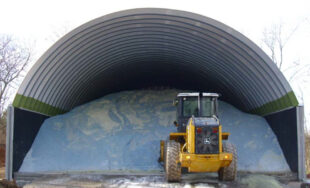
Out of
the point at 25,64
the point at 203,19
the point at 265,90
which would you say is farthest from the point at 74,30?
the point at 25,64

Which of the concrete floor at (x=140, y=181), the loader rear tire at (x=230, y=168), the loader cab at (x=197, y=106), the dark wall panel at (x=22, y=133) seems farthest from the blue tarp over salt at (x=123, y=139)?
the loader cab at (x=197, y=106)

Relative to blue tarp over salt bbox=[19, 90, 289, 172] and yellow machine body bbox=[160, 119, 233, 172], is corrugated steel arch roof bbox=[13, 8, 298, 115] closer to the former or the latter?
blue tarp over salt bbox=[19, 90, 289, 172]

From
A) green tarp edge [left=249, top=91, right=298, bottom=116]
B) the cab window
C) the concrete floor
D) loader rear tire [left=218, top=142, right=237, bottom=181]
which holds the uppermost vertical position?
green tarp edge [left=249, top=91, right=298, bottom=116]

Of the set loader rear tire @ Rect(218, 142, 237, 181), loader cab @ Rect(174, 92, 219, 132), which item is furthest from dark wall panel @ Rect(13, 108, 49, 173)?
loader rear tire @ Rect(218, 142, 237, 181)

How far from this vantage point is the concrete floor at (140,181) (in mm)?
10195

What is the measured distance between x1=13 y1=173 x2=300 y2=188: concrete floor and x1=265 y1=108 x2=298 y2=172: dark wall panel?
765 mm

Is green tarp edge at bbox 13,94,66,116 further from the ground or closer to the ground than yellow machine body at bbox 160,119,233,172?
further from the ground

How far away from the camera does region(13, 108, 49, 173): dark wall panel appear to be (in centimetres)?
1277

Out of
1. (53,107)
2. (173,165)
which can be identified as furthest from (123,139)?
(173,165)

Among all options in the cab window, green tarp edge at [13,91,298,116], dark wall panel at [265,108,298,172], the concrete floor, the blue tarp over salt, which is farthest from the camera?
the blue tarp over salt

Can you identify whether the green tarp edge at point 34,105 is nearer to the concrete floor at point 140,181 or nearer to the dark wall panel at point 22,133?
the dark wall panel at point 22,133

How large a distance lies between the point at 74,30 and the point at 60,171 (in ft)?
17.6

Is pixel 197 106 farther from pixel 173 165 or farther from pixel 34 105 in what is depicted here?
pixel 34 105

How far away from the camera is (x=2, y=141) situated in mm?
34719
